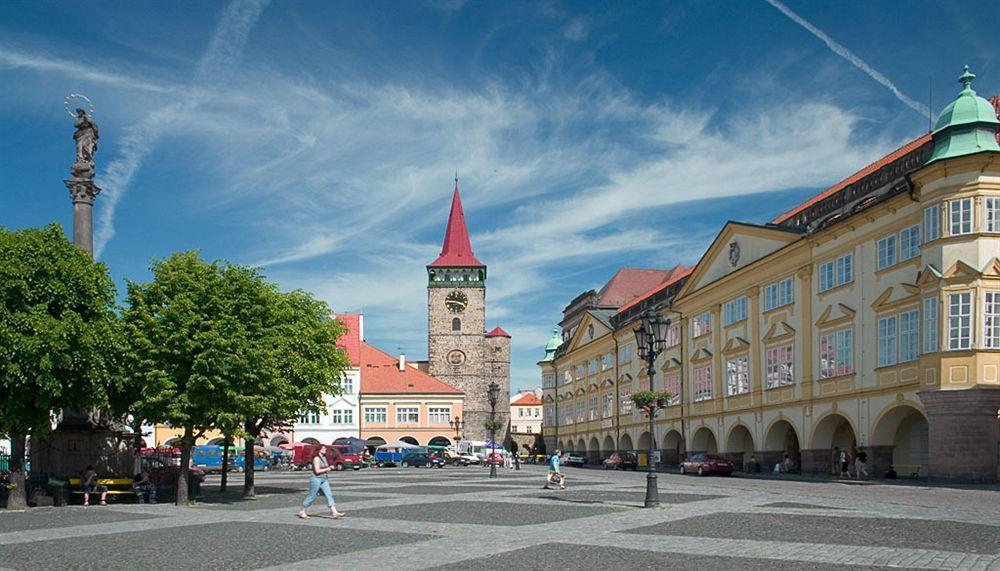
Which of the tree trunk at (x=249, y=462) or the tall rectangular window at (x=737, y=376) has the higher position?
the tall rectangular window at (x=737, y=376)

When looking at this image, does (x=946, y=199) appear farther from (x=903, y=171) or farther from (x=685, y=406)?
(x=685, y=406)

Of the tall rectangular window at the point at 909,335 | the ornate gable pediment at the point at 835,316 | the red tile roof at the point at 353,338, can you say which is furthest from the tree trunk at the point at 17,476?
the red tile roof at the point at 353,338

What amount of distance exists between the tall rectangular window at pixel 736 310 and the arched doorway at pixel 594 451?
29384 mm

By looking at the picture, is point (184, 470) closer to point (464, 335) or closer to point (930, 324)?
point (930, 324)

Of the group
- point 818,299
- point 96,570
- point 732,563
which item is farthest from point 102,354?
point 818,299

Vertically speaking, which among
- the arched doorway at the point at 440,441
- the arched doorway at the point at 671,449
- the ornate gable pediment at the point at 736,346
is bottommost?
the arched doorway at the point at 440,441

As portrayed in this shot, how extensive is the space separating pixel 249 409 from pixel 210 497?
279 inches

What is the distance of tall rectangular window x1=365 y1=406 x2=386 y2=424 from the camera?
9894 cm

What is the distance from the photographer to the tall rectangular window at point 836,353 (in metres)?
42.1

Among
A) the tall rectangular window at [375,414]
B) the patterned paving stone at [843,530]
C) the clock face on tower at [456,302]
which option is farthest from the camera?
the clock face on tower at [456,302]

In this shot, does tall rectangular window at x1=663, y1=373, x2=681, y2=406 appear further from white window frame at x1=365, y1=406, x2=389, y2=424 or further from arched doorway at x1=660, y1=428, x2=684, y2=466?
white window frame at x1=365, y1=406, x2=389, y2=424

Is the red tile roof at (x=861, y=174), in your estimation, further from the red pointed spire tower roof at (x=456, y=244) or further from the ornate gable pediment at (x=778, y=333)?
the red pointed spire tower roof at (x=456, y=244)

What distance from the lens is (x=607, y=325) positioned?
79.9 metres

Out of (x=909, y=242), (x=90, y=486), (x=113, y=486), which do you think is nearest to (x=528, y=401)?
(x=909, y=242)
